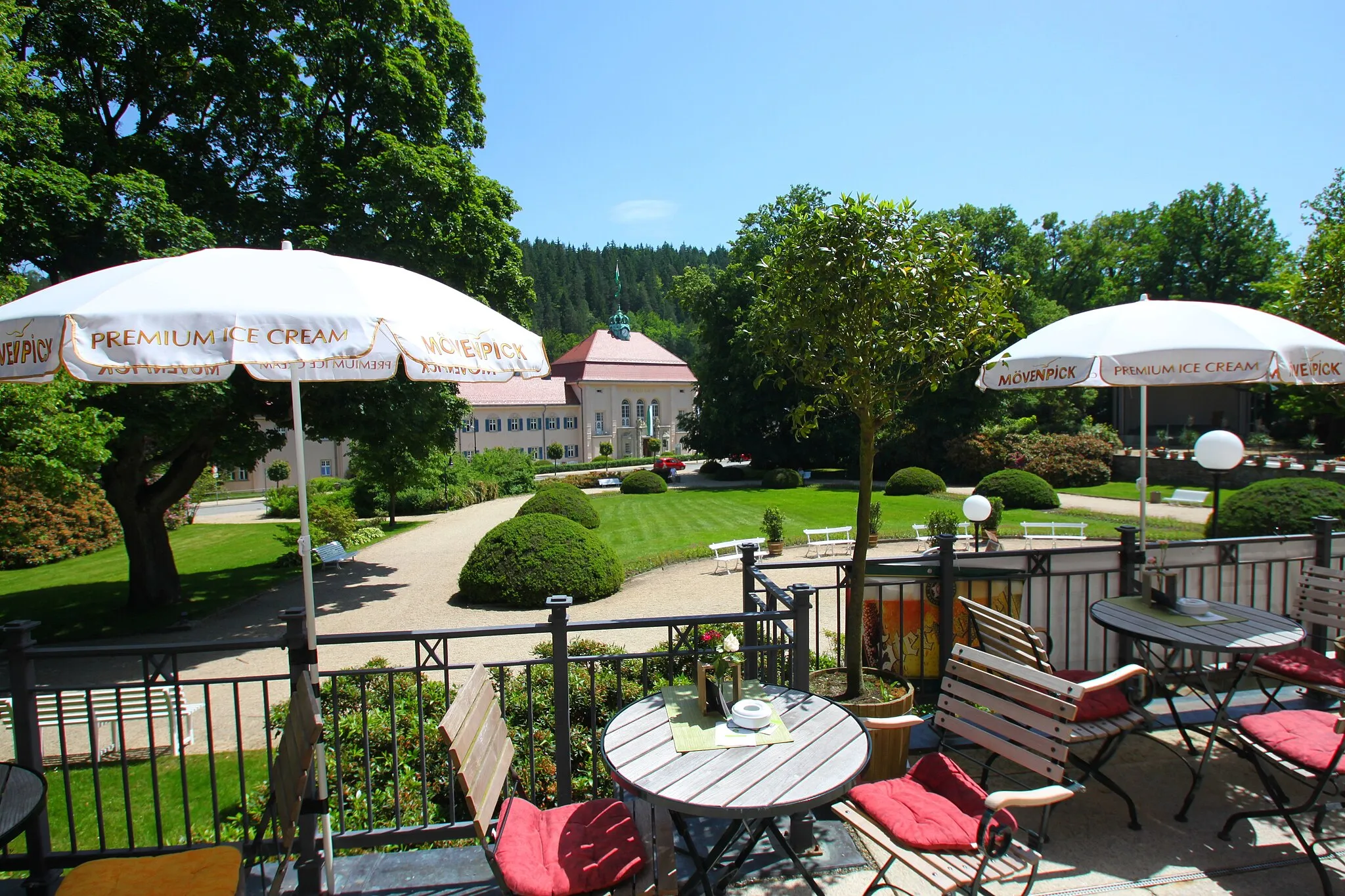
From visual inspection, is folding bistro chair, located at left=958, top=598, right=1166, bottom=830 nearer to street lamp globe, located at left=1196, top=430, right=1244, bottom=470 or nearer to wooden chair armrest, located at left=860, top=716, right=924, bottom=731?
wooden chair armrest, located at left=860, top=716, right=924, bottom=731

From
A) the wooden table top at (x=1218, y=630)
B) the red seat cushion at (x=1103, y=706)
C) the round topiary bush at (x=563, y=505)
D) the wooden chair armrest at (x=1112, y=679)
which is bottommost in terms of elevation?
the round topiary bush at (x=563, y=505)

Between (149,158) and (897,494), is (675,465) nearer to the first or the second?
(897,494)

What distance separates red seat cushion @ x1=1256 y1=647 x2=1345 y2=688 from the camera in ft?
14.3

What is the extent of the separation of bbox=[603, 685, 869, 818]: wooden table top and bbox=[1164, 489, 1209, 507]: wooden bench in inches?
921

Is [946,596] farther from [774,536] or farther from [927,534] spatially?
[927,534]

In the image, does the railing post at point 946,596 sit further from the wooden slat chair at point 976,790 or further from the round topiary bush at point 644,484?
the round topiary bush at point 644,484

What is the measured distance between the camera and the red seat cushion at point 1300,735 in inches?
138

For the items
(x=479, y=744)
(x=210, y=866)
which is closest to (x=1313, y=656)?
(x=479, y=744)

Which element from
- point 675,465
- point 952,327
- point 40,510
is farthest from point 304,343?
point 675,465

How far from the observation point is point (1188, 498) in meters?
21.8

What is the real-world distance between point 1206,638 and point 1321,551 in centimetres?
228

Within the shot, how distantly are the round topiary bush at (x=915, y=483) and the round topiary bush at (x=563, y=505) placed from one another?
43.7ft

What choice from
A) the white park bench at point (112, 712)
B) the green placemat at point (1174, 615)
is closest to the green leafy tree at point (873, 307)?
the green placemat at point (1174, 615)

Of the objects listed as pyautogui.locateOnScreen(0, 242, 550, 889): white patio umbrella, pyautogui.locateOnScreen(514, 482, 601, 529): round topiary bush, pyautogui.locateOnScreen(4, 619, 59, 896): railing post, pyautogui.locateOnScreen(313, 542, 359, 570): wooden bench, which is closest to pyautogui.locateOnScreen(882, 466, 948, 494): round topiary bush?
pyautogui.locateOnScreen(514, 482, 601, 529): round topiary bush
